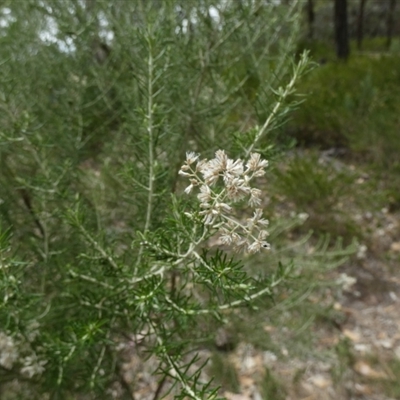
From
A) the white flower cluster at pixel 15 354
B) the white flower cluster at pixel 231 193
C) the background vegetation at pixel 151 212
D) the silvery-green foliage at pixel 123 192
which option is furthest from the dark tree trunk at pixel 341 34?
the white flower cluster at pixel 231 193

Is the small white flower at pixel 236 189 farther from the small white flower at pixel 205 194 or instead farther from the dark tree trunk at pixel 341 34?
the dark tree trunk at pixel 341 34

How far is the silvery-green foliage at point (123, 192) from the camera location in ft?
2.38

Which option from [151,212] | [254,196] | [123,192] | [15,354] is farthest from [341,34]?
[254,196]

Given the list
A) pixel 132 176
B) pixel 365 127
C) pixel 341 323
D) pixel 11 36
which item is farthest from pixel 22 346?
pixel 365 127

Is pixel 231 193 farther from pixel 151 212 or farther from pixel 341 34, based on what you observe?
pixel 341 34

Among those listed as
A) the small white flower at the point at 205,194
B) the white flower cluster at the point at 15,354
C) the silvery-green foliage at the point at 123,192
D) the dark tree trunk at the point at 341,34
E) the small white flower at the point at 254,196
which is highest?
the small white flower at the point at 205,194

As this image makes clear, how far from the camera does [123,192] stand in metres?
1.08

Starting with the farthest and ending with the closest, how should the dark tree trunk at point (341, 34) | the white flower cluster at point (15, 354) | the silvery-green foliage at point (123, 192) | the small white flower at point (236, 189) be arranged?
the dark tree trunk at point (341, 34) → the white flower cluster at point (15, 354) → the silvery-green foliage at point (123, 192) → the small white flower at point (236, 189)

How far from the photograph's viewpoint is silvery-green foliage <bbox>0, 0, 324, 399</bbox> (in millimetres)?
726

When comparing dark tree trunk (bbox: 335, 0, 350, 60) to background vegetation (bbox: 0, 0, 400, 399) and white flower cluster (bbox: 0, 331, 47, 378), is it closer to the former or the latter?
background vegetation (bbox: 0, 0, 400, 399)

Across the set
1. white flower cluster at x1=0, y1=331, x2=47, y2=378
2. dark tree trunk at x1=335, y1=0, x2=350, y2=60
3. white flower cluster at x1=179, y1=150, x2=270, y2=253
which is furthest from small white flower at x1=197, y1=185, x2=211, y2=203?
dark tree trunk at x1=335, y1=0, x2=350, y2=60

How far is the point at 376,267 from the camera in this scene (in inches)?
114

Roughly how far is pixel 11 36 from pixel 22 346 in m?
0.98

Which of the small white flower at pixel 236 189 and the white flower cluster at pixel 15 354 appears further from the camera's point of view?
the white flower cluster at pixel 15 354
